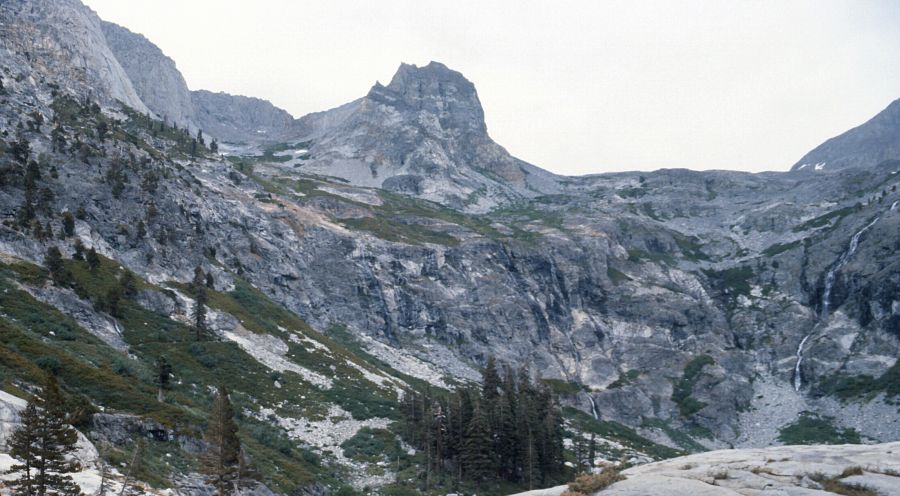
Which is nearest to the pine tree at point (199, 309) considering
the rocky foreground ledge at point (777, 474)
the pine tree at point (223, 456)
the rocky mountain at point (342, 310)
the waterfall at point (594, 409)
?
the rocky mountain at point (342, 310)

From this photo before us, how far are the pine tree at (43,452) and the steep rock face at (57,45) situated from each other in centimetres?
14127

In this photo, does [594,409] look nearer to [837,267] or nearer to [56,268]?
[837,267]

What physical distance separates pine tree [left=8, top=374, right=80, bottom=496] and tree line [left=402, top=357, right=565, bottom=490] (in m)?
37.5

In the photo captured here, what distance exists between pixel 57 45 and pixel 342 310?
110 m

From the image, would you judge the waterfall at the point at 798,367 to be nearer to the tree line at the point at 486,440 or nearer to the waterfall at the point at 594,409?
the waterfall at the point at 594,409

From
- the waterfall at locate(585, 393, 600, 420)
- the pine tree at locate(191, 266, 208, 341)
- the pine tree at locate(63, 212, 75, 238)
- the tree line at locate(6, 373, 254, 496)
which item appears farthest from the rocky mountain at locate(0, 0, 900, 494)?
the tree line at locate(6, 373, 254, 496)

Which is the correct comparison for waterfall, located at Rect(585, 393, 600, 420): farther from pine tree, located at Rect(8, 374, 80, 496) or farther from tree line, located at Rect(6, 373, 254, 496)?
pine tree, located at Rect(8, 374, 80, 496)

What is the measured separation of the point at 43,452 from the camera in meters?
22.5

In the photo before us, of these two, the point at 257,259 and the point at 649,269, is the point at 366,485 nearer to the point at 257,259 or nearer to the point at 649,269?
the point at 257,259

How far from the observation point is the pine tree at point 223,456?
30.4 m

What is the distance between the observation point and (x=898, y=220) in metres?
169

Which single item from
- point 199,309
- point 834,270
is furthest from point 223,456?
point 834,270

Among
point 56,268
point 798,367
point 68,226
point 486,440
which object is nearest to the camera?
point 486,440

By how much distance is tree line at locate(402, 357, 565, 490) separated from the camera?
61.2 metres
